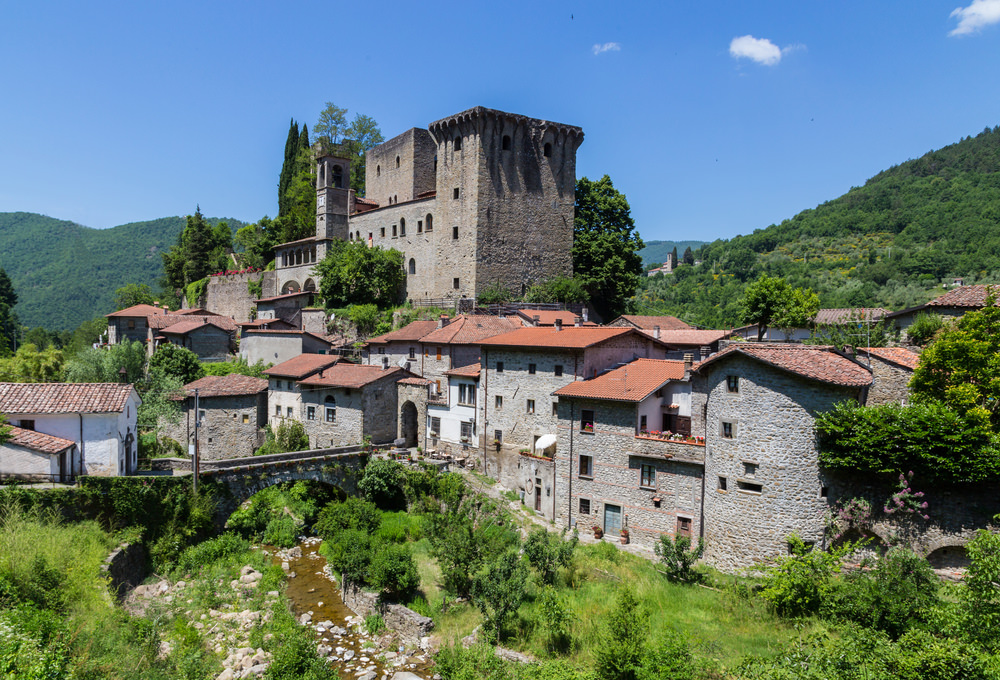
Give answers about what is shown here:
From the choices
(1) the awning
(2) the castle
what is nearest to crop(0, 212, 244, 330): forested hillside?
(2) the castle

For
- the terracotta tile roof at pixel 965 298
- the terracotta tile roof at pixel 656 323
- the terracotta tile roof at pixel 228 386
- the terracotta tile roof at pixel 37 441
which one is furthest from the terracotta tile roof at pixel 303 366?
the terracotta tile roof at pixel 965 298

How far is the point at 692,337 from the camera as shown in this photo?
38.0 meters

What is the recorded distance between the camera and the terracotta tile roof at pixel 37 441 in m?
25.2

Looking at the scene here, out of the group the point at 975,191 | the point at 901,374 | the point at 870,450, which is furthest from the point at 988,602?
the point at 975,191

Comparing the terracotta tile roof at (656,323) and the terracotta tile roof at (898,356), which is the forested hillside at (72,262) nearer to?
the terracotta tile roof at (656,323)

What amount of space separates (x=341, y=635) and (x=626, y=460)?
13449 millimetres

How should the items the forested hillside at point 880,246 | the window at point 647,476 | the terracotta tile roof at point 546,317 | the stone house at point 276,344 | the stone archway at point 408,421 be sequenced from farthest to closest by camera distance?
the forested hillside at point 880,246 < the stone house at point 276,344 < the terracotta tile roof at point 546,317 < the stone archway at point 408,421 < the window at point 647,476

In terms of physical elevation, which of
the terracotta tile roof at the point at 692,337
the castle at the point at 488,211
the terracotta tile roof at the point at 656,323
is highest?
the castle at the point at 488,211

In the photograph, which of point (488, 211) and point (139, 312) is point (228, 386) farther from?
point (139, 312)

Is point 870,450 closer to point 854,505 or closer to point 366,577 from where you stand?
point 854,505

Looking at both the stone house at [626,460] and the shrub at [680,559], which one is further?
the stone house at [626,460]

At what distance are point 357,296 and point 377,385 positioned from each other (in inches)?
741

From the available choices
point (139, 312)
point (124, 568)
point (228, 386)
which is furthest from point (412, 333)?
point (139, 312)

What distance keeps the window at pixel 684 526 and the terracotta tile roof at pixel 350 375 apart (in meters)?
19.6
